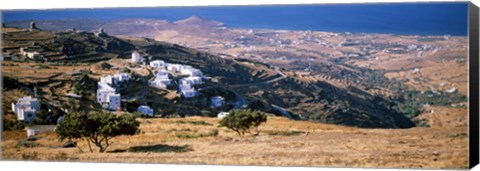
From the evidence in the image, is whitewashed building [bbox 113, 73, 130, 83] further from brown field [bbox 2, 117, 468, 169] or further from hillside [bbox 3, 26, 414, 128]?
brown field [bbox 2, 117, 468, 169]

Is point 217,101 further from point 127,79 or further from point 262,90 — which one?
point 127,79

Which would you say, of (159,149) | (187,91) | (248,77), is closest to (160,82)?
(187,91)

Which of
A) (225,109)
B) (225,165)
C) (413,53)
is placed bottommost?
(225,165)

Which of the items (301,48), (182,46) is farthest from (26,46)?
(301,48)

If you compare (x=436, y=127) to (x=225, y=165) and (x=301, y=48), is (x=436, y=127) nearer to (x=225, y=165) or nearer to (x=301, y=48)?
(x=301, y=48)

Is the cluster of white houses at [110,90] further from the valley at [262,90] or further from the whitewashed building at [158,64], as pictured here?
the whitewashed building at [158,64]

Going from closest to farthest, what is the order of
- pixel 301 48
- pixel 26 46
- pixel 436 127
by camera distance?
1. pixel 436 127
2. pixel 301 48
3. pixel 26 46
